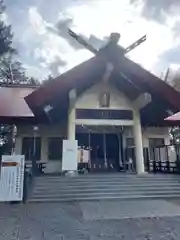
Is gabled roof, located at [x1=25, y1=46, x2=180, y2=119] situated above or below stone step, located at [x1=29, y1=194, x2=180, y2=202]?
above

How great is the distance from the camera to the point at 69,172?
10.3m

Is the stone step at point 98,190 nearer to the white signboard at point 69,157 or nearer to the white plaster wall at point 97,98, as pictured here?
the white signboard at point 69,157

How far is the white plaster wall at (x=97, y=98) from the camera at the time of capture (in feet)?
38.3

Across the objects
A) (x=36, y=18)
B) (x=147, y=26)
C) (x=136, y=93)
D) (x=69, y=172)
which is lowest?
(x=69, y=172)

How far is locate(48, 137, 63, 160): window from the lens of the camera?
13.7m

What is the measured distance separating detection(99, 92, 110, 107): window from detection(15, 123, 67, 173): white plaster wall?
2964mm

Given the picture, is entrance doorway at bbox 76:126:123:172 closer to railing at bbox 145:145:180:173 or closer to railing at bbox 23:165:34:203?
railing at bbox 145:145:180:173

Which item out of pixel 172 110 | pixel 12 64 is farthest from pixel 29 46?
pixel 172 110

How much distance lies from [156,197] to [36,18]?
13055mm

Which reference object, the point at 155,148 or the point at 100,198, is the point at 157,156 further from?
the point at 100,198

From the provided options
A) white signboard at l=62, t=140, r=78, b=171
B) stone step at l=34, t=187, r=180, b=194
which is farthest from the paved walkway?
white signboard at l=62, t=140, r=78, b=171

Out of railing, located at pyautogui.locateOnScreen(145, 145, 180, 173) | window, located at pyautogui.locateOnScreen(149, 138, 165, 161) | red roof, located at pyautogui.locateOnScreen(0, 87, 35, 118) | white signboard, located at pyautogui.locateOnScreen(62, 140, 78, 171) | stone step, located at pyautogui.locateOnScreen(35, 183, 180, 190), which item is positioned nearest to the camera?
stone step, located at pyautogui.locateOnScreen(35, 183, 180, 190)

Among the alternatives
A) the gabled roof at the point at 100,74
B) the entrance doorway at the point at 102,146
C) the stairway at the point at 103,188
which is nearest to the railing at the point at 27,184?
the stairway at the point at 103,188

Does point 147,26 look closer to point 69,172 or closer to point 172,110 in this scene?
point 172,110
